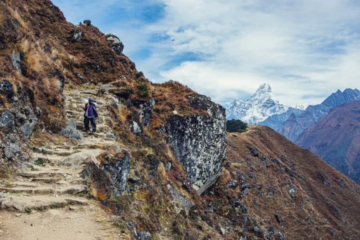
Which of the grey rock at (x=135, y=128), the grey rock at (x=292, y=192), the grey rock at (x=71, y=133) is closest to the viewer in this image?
the grey rock at (x=71, y=133)

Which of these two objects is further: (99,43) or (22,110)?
(99,43)

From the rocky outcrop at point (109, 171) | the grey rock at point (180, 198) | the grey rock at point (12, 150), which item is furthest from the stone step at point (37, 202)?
the grey rock at point (180, 198)

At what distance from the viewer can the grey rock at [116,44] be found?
31.0m

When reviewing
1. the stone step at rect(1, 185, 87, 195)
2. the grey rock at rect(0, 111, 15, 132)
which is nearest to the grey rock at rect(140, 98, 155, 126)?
the grey rock at rect(0, 111, 15, 132)

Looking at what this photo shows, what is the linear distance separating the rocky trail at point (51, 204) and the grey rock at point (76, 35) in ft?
64.1

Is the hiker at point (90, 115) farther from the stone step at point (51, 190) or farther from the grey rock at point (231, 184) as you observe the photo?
the grey rock at point (231, 184)

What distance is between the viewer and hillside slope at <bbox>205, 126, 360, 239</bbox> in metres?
34.1

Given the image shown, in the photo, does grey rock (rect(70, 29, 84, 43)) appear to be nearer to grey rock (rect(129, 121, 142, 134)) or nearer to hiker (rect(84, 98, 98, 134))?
grey rock (rect(129, 121, 142, 134))

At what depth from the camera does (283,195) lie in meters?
52.4

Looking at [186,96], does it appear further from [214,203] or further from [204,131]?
[214,203]

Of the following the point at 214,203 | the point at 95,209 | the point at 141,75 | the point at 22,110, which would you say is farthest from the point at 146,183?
the point at 214,203

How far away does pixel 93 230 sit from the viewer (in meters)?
6.97

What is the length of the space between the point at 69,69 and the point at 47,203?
17.7m

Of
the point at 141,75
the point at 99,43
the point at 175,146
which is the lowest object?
the point at 175,146
